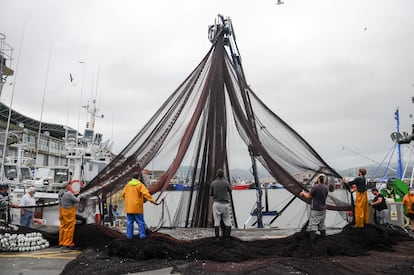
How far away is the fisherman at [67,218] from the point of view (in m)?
7.47

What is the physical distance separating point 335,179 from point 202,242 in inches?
128

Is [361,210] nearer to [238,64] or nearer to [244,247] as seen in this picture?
[244,247]

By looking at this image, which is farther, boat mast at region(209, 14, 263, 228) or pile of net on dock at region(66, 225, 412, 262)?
boat mast at region(209, 14, 263, 228)

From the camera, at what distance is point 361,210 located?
721cm

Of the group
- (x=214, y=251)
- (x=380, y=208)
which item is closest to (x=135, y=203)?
(x=214, y=251)

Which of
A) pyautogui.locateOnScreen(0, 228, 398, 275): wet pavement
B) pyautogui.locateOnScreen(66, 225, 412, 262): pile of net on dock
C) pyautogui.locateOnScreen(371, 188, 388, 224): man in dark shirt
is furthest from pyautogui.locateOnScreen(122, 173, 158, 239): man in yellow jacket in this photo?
pyautogui.locateOnScreen(371, 188, 388, 224): man in dark shirt

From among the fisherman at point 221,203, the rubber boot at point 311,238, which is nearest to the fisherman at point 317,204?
the rubber boot at point 311,238

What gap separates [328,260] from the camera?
5281 mm

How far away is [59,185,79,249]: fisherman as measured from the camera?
747cm

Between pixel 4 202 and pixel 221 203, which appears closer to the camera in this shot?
pixel 221 203

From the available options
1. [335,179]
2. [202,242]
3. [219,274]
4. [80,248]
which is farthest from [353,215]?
[80,248]

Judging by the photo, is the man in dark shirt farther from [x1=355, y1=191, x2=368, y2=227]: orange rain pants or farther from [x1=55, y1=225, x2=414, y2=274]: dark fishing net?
[x1=55, y1=225, x2=414, y2=274]: dark fishing net

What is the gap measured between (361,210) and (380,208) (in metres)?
1.64

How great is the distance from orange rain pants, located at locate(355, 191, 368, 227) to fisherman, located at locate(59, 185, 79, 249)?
611cm
